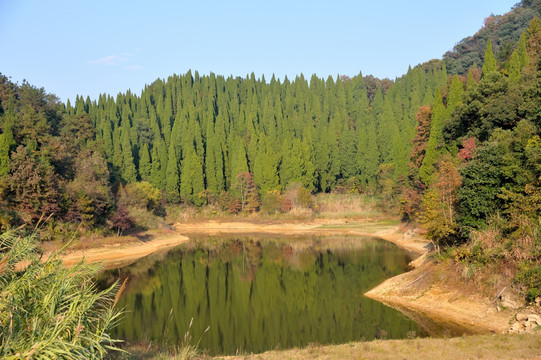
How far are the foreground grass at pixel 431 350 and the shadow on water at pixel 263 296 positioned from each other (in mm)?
1990

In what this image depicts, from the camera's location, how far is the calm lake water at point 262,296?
51.0ft

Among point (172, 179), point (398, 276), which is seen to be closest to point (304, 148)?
point (172, 179)

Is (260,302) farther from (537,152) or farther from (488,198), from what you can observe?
(537,152)

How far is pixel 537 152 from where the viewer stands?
52.4 feet

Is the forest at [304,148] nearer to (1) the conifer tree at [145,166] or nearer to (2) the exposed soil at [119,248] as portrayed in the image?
(1) the conifer tree at [145,166]

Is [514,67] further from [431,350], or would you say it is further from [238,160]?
[238,160]

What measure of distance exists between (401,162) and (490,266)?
113 ft

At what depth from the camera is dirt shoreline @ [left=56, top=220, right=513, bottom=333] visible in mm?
15469

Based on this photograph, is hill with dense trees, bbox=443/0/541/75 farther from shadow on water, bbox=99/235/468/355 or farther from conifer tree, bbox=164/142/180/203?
shadow on water, bbox=99/235/468/355

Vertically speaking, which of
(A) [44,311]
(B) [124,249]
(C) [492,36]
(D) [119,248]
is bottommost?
(B) [124,249]

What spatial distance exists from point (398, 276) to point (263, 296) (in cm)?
668

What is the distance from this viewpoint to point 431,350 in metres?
10.8

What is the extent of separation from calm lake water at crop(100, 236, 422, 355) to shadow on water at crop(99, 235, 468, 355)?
0.12 feet

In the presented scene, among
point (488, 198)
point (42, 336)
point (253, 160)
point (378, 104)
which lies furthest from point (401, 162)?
point (42, 336)
